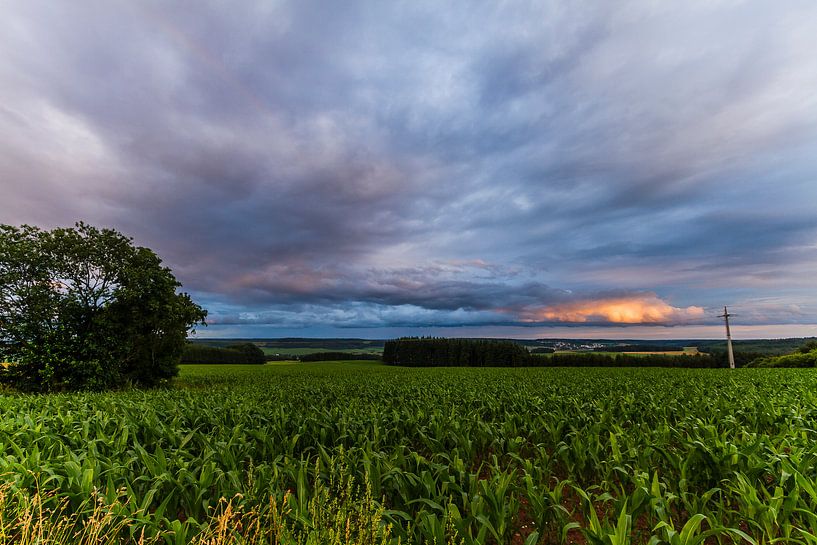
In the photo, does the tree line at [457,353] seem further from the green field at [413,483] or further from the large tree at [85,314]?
the green field at [413,483]

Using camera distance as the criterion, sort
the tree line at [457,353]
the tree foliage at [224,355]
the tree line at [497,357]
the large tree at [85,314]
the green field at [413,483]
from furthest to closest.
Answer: the tree line at [457,353], the tree foliage at [224,355], the tree line at [497,357], the large tree at [85,314], the green field at [413,483]

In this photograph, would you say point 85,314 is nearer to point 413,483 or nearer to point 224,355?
point 413,483

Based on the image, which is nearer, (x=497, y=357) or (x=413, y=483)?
(x=413, y=483)

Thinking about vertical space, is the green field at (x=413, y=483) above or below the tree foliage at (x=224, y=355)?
above

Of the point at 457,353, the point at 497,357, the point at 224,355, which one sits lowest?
the point at 497,357

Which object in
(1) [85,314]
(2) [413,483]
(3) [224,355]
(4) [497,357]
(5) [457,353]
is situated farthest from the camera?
(5) [457,353]

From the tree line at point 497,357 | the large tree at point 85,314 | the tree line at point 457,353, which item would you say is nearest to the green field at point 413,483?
the large tree at point 85,314

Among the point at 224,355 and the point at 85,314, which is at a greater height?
the point at 85,314

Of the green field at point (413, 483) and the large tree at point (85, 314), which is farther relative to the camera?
the large tree at point (85, 314)

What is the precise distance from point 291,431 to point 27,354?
24615 millimetres

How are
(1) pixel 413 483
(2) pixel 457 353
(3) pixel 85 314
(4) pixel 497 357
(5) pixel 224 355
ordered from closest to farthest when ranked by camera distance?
1. (1) pixel 413 483
2. (3) pixel 85 314
3. (5) pixel 224 355
4. (4) pixel 497 357
5. (2) pixel 457 353

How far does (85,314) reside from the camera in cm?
2439

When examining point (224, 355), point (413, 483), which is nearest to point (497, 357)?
point (224, 355)

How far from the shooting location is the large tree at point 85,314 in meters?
22.4
